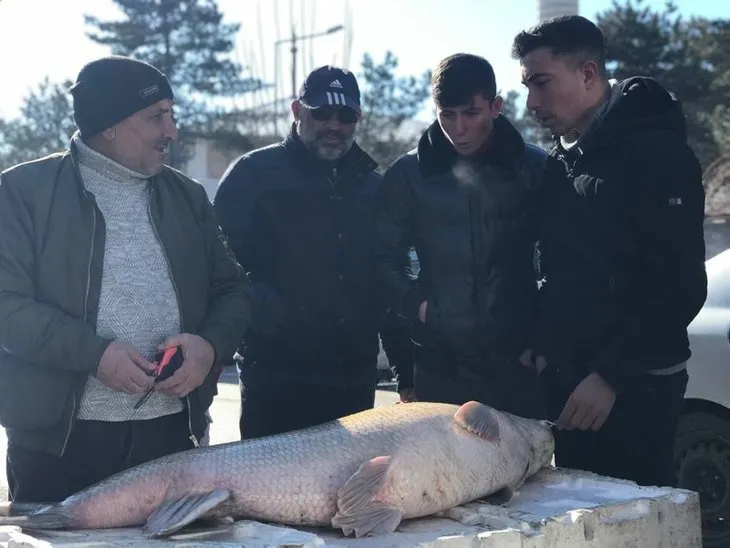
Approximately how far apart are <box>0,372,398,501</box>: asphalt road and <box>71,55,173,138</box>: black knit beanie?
4.16 meters

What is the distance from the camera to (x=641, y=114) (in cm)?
327

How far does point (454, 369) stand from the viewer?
3.62 metres

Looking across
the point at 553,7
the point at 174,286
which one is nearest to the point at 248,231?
the point at 174,286

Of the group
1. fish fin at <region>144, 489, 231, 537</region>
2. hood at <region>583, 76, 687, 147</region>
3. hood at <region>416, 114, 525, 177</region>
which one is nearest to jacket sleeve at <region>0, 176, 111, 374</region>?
fish fin at <region>144, 489, 231, 537</region>

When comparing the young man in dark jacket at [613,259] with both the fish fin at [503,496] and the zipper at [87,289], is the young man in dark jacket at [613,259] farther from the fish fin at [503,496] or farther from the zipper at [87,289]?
the zipper at [87,289]

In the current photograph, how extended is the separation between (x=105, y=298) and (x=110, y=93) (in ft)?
2.25

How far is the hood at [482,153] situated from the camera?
3615mm

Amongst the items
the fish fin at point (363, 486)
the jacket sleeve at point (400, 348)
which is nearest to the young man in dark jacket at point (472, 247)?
the jacket sleeve at point (400, 348)

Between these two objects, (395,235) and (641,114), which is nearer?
(641,114)

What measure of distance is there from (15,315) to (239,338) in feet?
2.40

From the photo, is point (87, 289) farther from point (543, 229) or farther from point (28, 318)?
point (543, 229)

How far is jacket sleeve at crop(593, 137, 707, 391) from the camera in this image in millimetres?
→ 3117

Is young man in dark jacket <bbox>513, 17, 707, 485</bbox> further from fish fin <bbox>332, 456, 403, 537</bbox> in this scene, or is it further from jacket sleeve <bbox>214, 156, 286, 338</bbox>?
jacket sleeve <bbox>214, 156, 286, 338</bbox>

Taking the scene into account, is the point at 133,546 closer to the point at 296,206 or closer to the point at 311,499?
the point at 311,499
